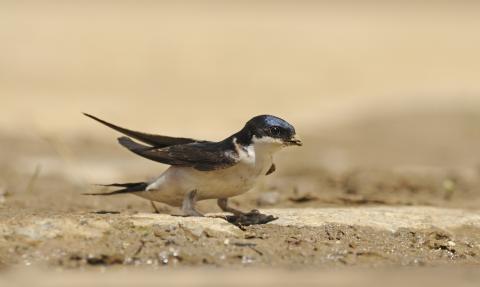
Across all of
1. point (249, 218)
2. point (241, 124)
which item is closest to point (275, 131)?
point (249, 218)

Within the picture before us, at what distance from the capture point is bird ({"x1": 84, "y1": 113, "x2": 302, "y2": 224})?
650cm

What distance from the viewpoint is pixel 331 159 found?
488 inches

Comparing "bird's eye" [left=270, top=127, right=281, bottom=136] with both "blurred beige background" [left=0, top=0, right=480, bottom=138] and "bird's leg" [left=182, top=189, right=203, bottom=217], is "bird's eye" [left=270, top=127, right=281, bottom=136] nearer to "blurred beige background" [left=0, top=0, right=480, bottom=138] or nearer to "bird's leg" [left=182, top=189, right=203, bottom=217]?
"bird's leg" [left=182, top=189, right=203, bottom=217]

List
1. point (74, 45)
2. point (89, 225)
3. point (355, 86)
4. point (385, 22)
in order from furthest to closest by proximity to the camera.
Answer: point (385, 22), point (74, 45), point (355, 86), point (89, 225)

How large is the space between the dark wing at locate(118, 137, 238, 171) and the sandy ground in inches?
13.3

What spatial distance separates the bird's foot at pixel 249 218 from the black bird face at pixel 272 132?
1.58ft

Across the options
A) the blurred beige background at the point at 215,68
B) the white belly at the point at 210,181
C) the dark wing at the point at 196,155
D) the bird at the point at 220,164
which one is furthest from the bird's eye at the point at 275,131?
the blurred beige background at the point at 215,68

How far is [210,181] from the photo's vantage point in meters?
6.55

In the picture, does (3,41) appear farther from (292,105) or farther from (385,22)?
(385,22)

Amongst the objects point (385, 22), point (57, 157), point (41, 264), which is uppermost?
point (385, 22)

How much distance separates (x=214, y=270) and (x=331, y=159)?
673 centimetres

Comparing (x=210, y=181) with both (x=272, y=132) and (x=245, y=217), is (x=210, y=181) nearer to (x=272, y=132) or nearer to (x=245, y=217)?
(x=245, y=217)

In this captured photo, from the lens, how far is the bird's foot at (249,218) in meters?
6.64

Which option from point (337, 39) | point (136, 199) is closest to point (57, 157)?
point (136, 199)
